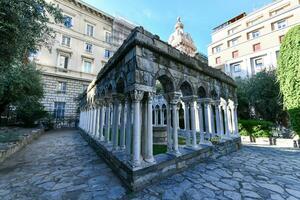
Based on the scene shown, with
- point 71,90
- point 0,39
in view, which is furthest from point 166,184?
point 71,90

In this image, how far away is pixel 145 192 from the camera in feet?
9.85

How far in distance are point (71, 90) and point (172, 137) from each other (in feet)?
56.5

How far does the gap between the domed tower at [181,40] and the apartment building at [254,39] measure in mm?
3347

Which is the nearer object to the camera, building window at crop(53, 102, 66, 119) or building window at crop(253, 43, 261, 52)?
building window at crop(53, 102, 66, 119)

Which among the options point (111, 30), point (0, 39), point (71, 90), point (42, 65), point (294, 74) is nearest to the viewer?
point (0, 39)

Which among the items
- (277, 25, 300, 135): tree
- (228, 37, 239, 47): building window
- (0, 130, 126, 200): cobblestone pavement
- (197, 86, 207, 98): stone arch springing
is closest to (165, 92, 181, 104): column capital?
(197, 86, 207, 98): stone arch springing

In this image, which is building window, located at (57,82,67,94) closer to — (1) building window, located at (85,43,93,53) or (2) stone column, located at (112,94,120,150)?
(1) building window, located at (85,43,93,53)

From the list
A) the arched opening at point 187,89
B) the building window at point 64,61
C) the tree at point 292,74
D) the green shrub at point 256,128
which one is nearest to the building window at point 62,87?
the building window at point 64,61

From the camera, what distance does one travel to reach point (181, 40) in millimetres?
25281

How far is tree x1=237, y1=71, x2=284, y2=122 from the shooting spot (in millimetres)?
13123

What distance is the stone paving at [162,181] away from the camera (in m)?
2.93

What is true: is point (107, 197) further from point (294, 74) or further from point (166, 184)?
point (294, 74)

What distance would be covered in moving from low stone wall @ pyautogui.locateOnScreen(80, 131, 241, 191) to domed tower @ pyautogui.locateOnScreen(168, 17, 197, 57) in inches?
867

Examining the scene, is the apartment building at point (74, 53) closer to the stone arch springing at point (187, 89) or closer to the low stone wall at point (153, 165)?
the low stone wall at point (153, 165)
